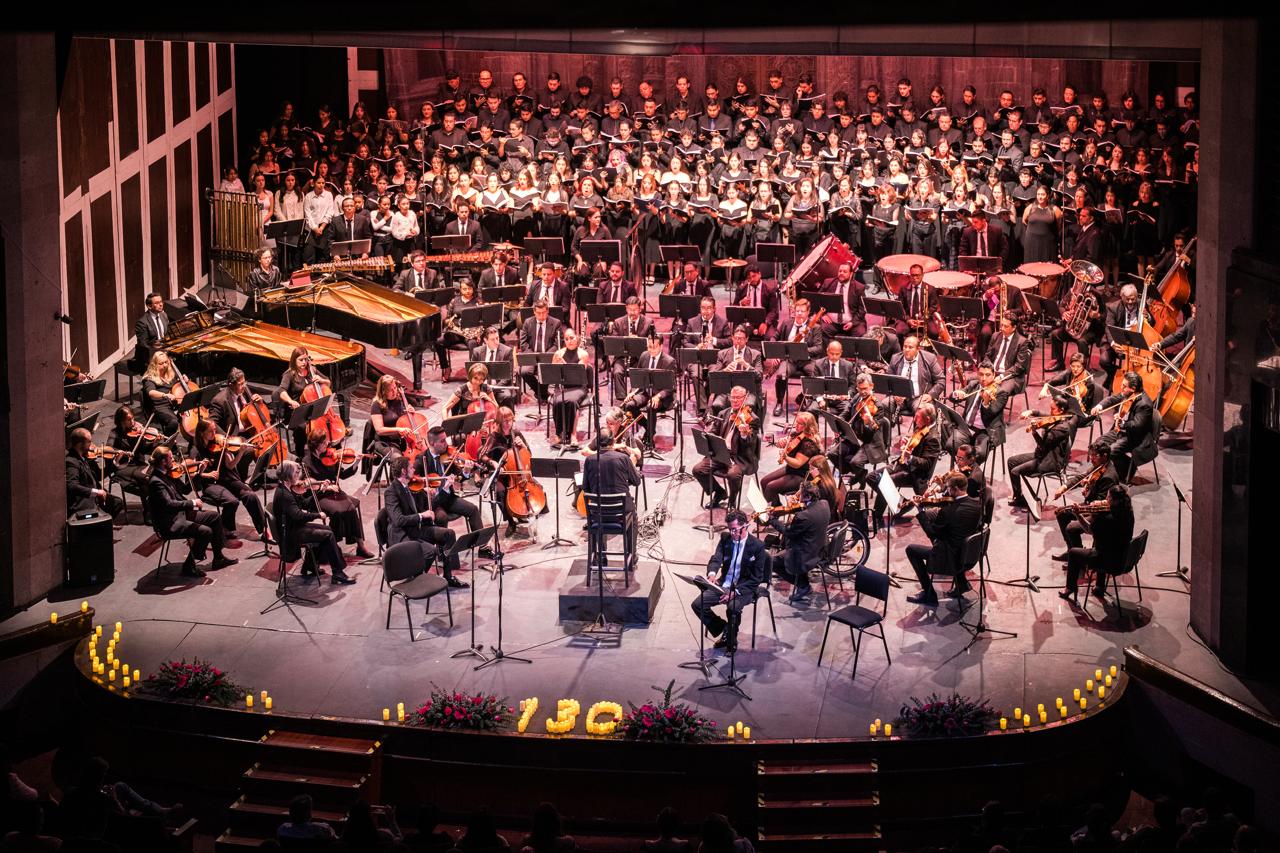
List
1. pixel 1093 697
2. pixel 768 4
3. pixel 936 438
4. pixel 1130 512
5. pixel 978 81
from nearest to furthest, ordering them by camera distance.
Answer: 1. pixel 768 4
2. pixel 1093 697
3. pixel 1130 512
4. pixel 936 438
5. pixel 978 81

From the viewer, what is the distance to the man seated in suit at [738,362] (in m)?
15.6

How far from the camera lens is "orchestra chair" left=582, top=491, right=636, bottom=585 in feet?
41.7

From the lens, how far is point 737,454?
1459 cm

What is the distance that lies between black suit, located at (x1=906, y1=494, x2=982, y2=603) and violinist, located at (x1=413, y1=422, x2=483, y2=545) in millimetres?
3958

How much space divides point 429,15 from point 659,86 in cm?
1979

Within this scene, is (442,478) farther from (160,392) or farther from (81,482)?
(160,392)

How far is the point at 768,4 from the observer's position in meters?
6.00

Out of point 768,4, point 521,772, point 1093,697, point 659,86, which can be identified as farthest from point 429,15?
point 659,86

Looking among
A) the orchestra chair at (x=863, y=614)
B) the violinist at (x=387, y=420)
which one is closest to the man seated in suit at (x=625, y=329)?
the violinist at (x=387, y=420)

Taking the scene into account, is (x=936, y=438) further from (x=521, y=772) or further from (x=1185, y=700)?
(x=521, y=772)

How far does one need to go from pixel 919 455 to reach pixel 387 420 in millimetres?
5103

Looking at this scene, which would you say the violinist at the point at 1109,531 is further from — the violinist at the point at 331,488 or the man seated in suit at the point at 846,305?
the violinist at the point at 331,488

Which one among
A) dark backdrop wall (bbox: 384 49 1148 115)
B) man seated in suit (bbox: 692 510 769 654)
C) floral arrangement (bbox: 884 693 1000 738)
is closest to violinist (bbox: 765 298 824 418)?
man seated in suit (bbox: 692 510 769 654)

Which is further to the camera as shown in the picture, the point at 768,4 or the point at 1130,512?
the point at 1130,512
